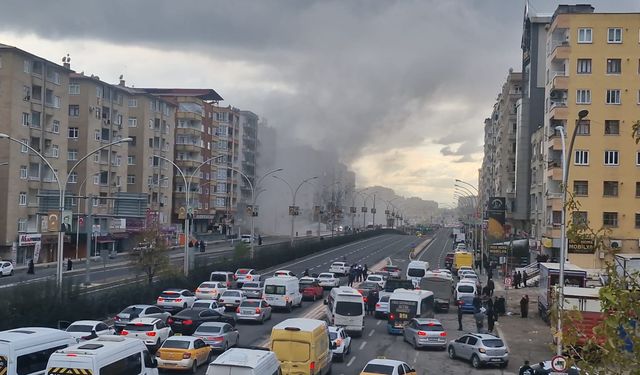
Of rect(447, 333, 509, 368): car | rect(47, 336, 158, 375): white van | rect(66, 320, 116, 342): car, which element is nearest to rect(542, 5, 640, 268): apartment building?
rect(447, 333, 509, 368): car

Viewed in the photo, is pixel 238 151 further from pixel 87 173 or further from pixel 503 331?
pixel 503 331

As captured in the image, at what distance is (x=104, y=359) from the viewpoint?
663 inches

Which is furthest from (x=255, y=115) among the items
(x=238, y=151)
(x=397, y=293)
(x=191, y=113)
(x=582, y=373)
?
(x=582, y=373)

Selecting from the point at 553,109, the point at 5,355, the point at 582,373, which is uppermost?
the point at 553,109

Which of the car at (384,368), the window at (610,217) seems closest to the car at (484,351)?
the car at (384,368)

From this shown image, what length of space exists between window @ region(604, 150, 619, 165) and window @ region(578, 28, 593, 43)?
8.49m

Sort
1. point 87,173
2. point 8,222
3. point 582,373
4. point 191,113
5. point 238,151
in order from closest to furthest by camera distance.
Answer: point 582,373, point 8,222, point 87,173, point 191,113, point 238,151

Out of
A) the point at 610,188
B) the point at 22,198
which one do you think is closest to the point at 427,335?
the point at 610,188

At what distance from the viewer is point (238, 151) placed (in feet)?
468

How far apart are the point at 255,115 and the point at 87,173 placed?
73.4 metres

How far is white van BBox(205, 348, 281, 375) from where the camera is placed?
58.2 ft

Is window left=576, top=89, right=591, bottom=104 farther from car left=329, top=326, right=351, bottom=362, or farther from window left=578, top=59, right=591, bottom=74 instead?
car left=329, top=326, right=351, bottom=362

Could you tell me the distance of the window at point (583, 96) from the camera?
55.9m

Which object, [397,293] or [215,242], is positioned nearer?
[397,293]
